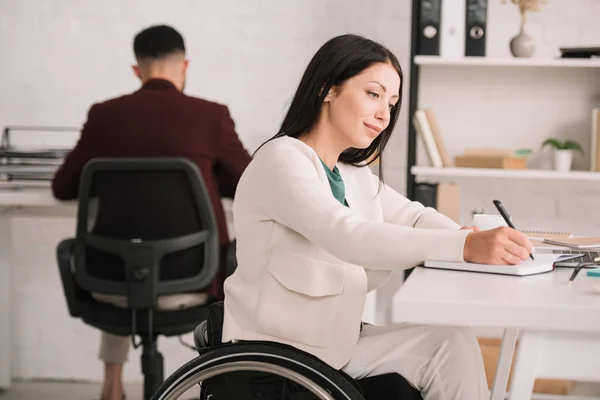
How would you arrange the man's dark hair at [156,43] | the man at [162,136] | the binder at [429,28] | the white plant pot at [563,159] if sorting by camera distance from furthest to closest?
1. the white plant pot at [563,159]
2. the binder at [429,28]
3. the man's dark hair at [156,43]
4. the man at [162,136]

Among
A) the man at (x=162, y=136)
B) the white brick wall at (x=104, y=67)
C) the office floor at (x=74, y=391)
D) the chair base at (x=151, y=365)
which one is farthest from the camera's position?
the white brick wall at (x=104, y=67)

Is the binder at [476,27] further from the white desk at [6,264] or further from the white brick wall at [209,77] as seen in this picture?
the white desk at [6,264]

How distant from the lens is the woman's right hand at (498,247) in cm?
130

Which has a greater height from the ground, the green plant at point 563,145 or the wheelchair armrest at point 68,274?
the green plant at point 563,145

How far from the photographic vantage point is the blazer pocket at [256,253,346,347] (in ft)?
4.60

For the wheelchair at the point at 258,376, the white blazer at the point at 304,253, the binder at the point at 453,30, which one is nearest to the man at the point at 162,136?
the binder at the point at 453,30

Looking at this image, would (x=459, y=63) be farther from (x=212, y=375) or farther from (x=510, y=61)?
(x=212, y=375)

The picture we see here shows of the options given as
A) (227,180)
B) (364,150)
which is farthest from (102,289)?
(364,150)

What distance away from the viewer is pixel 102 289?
243 centimetres

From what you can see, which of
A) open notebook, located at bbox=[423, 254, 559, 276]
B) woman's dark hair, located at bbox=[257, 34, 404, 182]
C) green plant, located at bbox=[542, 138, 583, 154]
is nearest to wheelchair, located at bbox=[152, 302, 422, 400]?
open notebook, located at bbox=[423, 254, 559, 276]

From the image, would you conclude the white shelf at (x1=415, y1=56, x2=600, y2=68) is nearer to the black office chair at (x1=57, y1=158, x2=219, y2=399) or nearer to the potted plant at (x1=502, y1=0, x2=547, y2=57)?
the potted plant at (x1=502, y1=0, x2=547, y2=57)

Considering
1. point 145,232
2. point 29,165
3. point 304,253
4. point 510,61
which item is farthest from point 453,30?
point 304,253

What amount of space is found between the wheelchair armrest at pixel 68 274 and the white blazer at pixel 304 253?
3.53 ft

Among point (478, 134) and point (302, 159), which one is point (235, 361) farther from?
point (478, 134)
